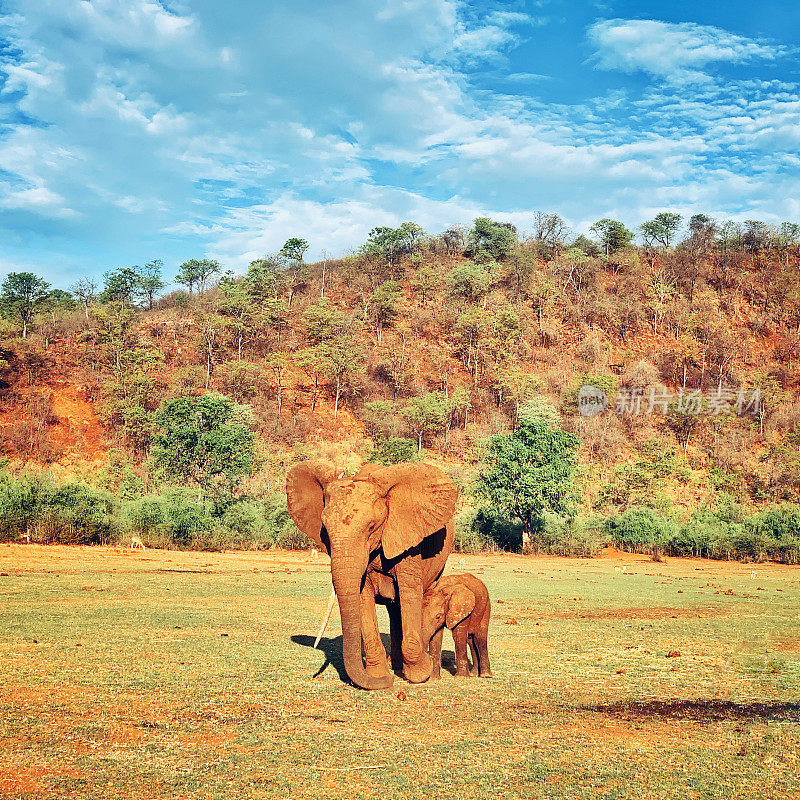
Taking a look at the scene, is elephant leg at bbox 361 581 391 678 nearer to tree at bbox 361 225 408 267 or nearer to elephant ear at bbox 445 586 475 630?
elephant ear at bbox 445 586 475 630

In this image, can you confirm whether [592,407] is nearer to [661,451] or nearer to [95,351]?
[661,451]

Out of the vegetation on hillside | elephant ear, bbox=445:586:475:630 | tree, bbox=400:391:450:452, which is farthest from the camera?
tree, bbox=400:391:450:452

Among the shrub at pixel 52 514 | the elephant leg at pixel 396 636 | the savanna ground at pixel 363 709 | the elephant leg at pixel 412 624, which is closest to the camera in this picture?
the savanna ground at pixel 363 709

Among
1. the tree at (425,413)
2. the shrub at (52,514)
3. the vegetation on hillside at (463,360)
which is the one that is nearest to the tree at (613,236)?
the vegetation on hillside at (463,360)

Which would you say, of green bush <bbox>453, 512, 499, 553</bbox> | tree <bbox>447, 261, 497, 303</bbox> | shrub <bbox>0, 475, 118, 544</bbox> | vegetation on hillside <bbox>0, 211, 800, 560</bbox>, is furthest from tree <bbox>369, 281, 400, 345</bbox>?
shrub <bbox>0, 475, 118, 544</bbox>

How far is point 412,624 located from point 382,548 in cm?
102

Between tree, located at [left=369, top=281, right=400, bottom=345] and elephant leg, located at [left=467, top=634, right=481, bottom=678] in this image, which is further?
tree, located at [left=369, top=281, right=400, bottom=345]

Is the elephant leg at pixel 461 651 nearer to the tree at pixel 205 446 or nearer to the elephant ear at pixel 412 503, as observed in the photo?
the elephant ear at pixel 412 503

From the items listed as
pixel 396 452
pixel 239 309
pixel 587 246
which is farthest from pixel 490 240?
pixel 396 452

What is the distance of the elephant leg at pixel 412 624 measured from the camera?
877cm

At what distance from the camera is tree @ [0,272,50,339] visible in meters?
67.4

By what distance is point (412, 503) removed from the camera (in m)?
8.66

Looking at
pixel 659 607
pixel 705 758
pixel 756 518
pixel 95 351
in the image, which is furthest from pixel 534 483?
pixel 95 351

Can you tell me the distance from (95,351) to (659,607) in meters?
58.6
